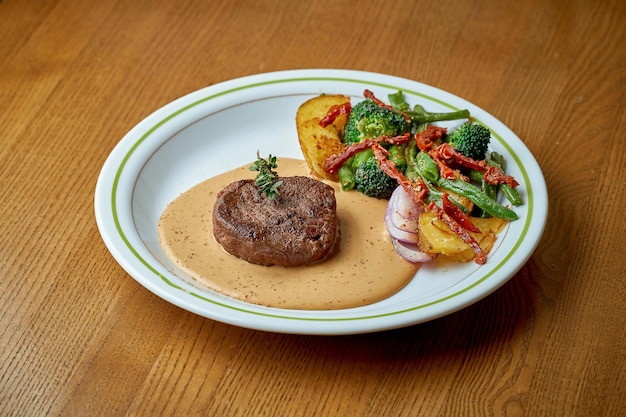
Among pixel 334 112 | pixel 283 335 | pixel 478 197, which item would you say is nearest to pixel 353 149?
pixel 334 112

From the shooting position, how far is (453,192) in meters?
3.32

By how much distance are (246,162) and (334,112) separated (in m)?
0.48

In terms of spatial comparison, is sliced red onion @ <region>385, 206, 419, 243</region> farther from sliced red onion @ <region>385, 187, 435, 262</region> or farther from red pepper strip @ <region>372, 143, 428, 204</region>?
red pepper strip @ <region>372, 143, 428, 204</region>

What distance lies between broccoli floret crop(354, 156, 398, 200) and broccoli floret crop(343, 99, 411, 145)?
0.45 feet

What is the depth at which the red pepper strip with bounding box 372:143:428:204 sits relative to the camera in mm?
3305

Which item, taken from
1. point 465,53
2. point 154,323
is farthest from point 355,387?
point 465,53

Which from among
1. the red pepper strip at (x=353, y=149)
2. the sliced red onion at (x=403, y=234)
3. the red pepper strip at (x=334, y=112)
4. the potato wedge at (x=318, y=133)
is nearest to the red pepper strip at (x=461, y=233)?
the sliced red onion at (x=403, y=234)

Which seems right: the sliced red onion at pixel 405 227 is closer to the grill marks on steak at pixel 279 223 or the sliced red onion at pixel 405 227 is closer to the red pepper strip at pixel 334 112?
the grill marks on steak at pixel 279 223

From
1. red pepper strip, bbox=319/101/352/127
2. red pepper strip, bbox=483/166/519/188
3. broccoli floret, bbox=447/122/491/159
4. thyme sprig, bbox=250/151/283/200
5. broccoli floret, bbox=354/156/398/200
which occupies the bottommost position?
red pepper strip, bbox=483/166/519/188

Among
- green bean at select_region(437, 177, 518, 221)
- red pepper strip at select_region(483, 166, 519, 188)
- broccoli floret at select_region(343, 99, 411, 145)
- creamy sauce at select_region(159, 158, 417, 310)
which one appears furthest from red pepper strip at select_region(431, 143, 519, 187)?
creamy sauce at select_region(159, 158, 417, 310)

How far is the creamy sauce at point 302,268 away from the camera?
2.99 m

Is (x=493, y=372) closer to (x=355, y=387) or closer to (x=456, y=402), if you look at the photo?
(x=456, y=402)

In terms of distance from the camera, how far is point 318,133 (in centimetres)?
367

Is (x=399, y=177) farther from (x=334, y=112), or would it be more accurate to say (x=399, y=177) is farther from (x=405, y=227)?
(x=334, y=112)
